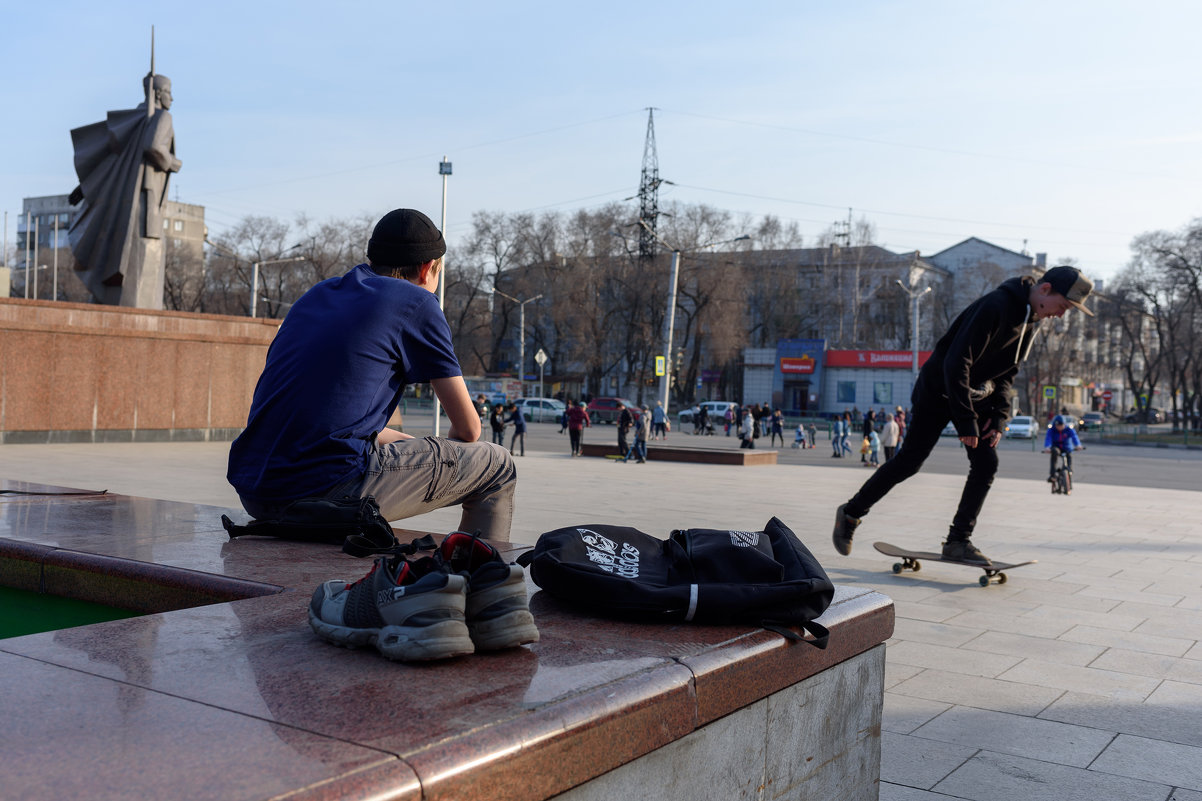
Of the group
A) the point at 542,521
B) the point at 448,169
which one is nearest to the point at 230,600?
the point at 542,521

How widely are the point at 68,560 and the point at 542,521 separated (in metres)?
6.40

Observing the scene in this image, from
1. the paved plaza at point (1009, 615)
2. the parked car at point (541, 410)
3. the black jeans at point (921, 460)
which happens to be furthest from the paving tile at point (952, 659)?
the parked car at point (541, 410)

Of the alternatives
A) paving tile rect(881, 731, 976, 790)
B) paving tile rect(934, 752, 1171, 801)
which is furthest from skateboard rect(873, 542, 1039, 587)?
paving tile rect(934, 752, 1171, 801)

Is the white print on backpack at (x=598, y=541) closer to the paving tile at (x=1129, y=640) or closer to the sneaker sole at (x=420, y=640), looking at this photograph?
the sneaker sole at (x=420, y=640)

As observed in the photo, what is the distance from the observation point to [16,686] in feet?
5.72

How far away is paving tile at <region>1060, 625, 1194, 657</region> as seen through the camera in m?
4.83

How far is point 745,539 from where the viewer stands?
2.63m

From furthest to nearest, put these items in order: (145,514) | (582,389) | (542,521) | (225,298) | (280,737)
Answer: (582,389) < (225,298) < (542,521) < (145,514) < (280,737)

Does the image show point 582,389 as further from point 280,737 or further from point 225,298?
point 280,737

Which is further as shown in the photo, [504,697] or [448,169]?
[448,169]

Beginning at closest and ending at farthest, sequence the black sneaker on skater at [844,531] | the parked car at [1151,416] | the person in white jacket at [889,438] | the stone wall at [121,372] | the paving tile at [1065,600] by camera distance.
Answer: the paving tile at [1065,600] < the black sneaker on skater at [844,531] < the stone wall at [121,372] < the person in white jacket at [889,438] < the parked car at [1151,416]

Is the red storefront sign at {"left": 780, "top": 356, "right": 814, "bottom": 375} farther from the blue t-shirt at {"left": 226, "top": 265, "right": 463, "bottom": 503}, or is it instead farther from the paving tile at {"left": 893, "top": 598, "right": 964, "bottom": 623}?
the blue t-shirt at {"left": 226, "top": 265, "right": 463, "bottom": 503}

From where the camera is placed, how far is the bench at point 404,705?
147 cm

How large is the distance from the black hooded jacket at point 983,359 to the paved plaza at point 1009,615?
113cm
